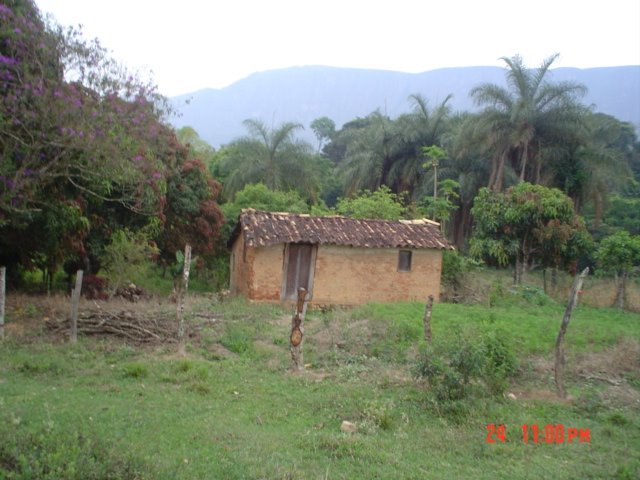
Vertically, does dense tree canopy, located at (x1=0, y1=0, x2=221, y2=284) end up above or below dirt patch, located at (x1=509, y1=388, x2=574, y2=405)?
above

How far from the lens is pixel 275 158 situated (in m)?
30.2

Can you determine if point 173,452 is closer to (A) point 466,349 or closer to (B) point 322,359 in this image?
(A) point 466,349

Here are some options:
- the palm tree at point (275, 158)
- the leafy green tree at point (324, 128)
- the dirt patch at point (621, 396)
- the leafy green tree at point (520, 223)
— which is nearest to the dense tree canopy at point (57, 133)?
the dirt patch at point (621, 396)

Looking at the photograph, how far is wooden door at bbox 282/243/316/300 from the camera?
16.7m

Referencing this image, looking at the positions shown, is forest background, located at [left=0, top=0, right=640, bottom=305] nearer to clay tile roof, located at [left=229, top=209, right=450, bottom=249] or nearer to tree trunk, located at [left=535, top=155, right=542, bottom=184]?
tree trunk, located at [left=535, top=155, right=542, bottom=184]

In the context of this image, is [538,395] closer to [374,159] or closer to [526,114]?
[526,114]

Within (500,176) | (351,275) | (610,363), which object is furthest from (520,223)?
(610,363)

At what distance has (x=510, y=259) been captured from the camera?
2081 cm

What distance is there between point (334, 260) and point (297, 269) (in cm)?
117

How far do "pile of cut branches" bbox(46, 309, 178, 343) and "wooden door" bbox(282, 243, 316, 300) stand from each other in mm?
5609

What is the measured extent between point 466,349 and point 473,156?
2449 centimetres

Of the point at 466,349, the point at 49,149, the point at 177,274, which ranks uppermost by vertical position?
the point at 49,149

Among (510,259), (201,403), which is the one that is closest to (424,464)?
(201,403)

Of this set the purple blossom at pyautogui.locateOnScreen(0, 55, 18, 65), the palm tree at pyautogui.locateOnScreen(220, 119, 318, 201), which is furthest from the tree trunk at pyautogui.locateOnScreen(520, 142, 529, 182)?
the purple blossom at pyautogui.locateOnScreen(0, 55, 18, 65)
